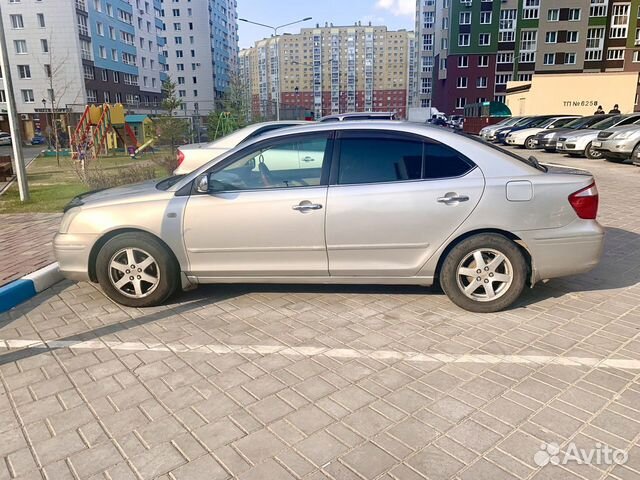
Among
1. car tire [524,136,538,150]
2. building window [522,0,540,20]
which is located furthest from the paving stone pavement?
building window [522,0,540,20]

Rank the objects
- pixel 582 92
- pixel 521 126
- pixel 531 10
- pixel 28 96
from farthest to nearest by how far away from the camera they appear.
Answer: pixel 531 10
pixel 28 96
pixel 582 92
pixel 521 126

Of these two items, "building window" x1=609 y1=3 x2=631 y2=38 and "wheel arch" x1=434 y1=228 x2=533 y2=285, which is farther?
"building window" x1=609 y1=3 x2=631 y2=38

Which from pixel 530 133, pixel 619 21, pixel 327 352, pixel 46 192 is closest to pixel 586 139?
pixel 530 133

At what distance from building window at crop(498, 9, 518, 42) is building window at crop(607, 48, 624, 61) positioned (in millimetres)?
12164

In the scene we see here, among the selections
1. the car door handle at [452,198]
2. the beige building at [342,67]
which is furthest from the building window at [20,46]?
the beige building at [342,67]

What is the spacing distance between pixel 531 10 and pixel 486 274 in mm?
67615

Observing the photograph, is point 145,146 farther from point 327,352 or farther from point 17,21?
point 17,21

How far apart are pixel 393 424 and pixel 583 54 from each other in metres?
69.7

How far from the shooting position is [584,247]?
406 cm

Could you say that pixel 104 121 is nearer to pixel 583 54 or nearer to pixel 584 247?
pixel 584 247

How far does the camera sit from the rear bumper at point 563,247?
13.2ft

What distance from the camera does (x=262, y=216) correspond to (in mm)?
4121

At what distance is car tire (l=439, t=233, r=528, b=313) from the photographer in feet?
13.2

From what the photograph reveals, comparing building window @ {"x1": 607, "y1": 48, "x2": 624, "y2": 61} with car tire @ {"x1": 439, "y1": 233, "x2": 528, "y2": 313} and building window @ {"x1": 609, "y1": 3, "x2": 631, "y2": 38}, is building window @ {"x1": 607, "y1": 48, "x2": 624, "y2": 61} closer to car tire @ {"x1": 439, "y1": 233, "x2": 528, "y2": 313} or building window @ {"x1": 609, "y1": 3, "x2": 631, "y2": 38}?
building window @ {"x1": 609, "y1": 3, "x2": 631, "y2": 38}
